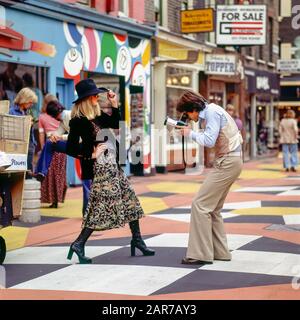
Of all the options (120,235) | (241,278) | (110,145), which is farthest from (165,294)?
(120,235)

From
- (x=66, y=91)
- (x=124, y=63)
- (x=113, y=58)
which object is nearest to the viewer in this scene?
Answer: (x=66, y=91)

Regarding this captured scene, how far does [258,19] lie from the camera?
79.9 feet

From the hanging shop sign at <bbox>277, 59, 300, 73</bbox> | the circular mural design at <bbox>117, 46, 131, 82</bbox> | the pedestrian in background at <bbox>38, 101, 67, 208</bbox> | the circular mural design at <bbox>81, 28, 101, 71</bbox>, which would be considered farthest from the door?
the hanging shop sign at <bbox>277, 59, 300, 73</bbox>

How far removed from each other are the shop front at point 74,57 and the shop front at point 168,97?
0.90 meters

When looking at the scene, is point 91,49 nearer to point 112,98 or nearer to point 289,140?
point 289,140

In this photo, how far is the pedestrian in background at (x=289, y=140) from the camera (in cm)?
2112

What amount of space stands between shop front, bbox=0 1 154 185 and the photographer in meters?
5.34

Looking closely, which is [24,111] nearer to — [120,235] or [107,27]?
[120,235]

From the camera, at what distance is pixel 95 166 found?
7.32 m

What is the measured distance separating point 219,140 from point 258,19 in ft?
58.6

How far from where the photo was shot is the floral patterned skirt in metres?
7.23

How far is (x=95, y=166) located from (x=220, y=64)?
1615cm

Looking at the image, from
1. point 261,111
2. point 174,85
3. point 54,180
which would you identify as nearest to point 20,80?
point 54,180

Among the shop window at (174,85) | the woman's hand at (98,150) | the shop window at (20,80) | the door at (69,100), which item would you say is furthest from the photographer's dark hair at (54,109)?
the shop window at (174,85)
